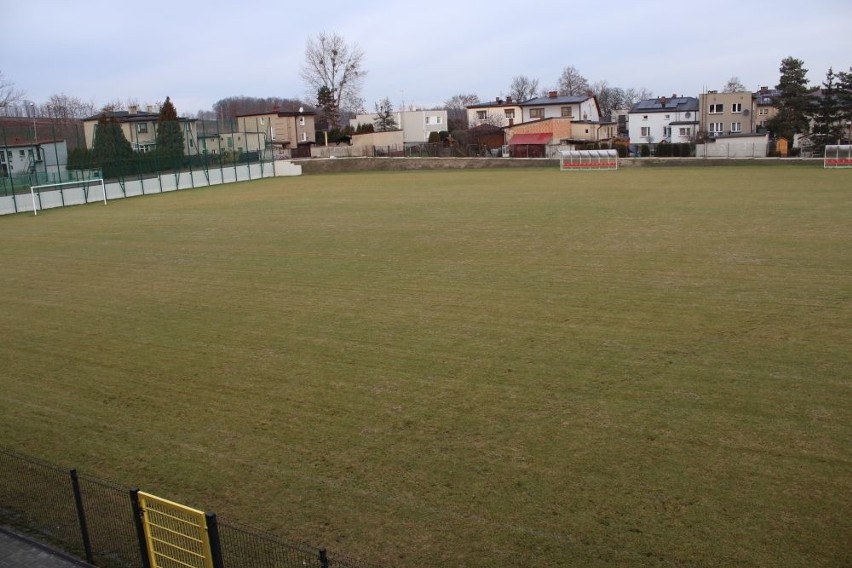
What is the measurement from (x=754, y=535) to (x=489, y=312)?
26.9 ft

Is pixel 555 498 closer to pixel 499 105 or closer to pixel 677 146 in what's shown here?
pixel 677 146

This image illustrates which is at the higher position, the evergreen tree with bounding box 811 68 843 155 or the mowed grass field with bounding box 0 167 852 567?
the evergreen tree with bounding box 811 68 843 155

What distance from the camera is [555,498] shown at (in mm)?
7613

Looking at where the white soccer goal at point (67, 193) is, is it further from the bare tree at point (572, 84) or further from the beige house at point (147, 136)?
the bare tree at point (572, 84)

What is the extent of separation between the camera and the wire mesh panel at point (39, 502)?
7.40m

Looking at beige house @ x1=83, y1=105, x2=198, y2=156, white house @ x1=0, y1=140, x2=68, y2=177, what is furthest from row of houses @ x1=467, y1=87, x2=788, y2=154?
white house @ x1=0, y1=140, x2=68, y2=177

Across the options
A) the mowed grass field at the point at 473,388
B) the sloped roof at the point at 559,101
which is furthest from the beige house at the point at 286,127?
the mowed grass field at the point at 473,388

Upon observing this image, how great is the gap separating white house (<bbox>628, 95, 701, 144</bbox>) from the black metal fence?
3159 inches

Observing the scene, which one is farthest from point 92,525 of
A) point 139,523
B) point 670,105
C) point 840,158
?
point 670,105

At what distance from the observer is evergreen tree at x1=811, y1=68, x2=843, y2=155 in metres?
60.9

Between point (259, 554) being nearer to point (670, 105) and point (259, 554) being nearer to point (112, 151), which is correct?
point (112, 151)

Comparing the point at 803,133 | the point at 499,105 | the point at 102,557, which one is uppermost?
the point at 499,105

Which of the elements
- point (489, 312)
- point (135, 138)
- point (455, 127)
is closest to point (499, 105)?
point (455, 127)

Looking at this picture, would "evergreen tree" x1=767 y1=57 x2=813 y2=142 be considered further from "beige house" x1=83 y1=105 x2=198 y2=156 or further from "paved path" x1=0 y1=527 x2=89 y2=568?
"paved path" x1=0 y1=527 x2=89 y2=568
